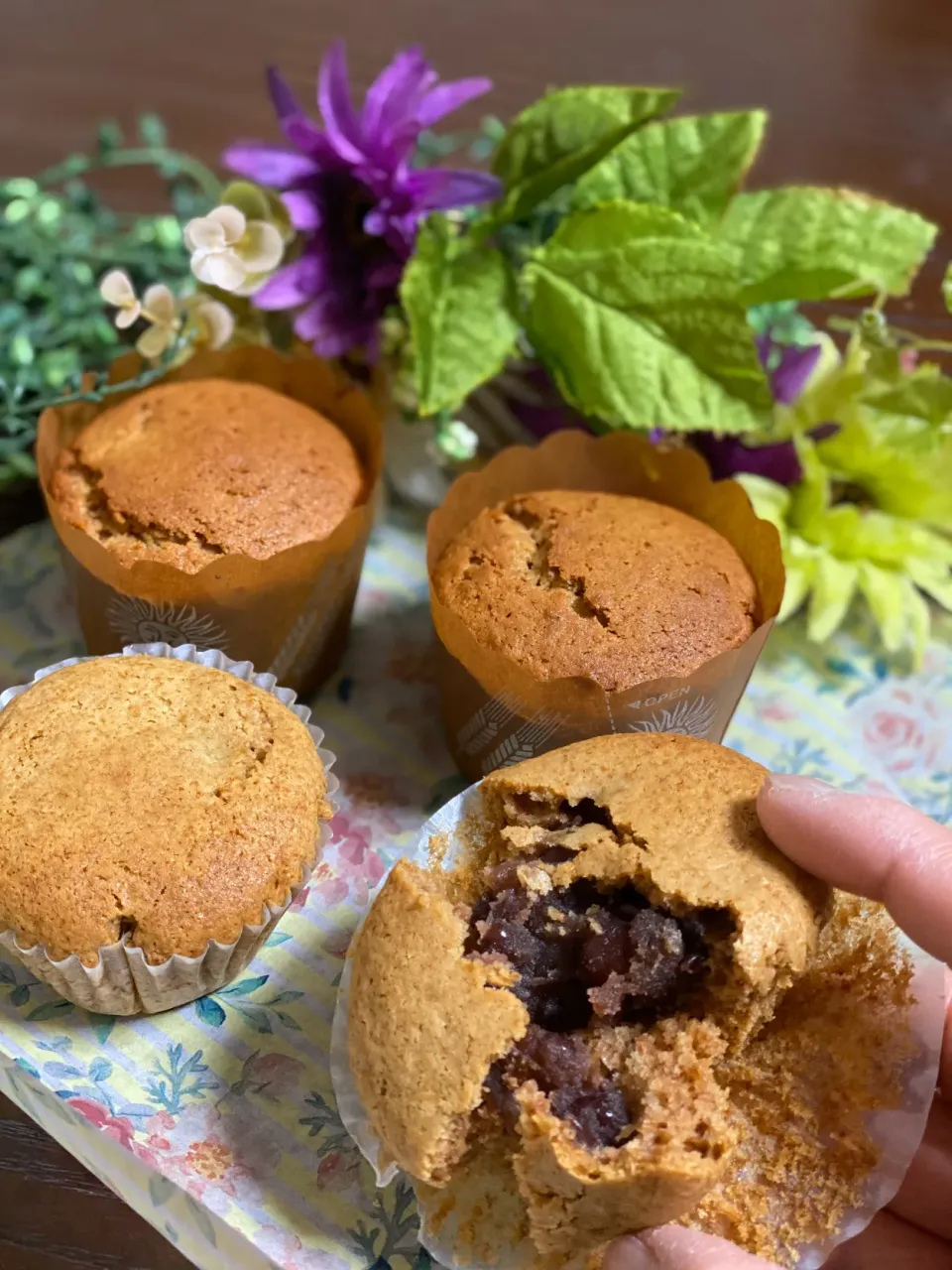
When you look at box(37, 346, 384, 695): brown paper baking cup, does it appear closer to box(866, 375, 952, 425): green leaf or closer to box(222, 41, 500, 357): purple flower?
box(222, 41, 500, 357): purple flower

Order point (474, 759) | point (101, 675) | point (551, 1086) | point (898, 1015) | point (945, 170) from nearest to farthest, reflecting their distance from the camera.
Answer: point (551, 1086) → point (898, 1015) → point (101, 675) → point (474, 759) → point (945, 170)

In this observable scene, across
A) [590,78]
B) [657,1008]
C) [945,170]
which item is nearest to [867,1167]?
[657,1008]

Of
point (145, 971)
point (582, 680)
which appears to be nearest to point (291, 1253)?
point (145, 971)

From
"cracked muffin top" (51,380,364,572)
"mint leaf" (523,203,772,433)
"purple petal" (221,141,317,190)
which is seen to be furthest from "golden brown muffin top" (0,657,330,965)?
"purple petal" (221,141,317,190)

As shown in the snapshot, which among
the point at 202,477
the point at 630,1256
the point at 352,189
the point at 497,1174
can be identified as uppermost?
the point at 352,189

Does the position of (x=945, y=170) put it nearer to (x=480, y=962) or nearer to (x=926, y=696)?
(x=926, y=696)

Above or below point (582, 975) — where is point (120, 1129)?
below

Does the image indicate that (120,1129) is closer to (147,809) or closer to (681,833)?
(147,809)
